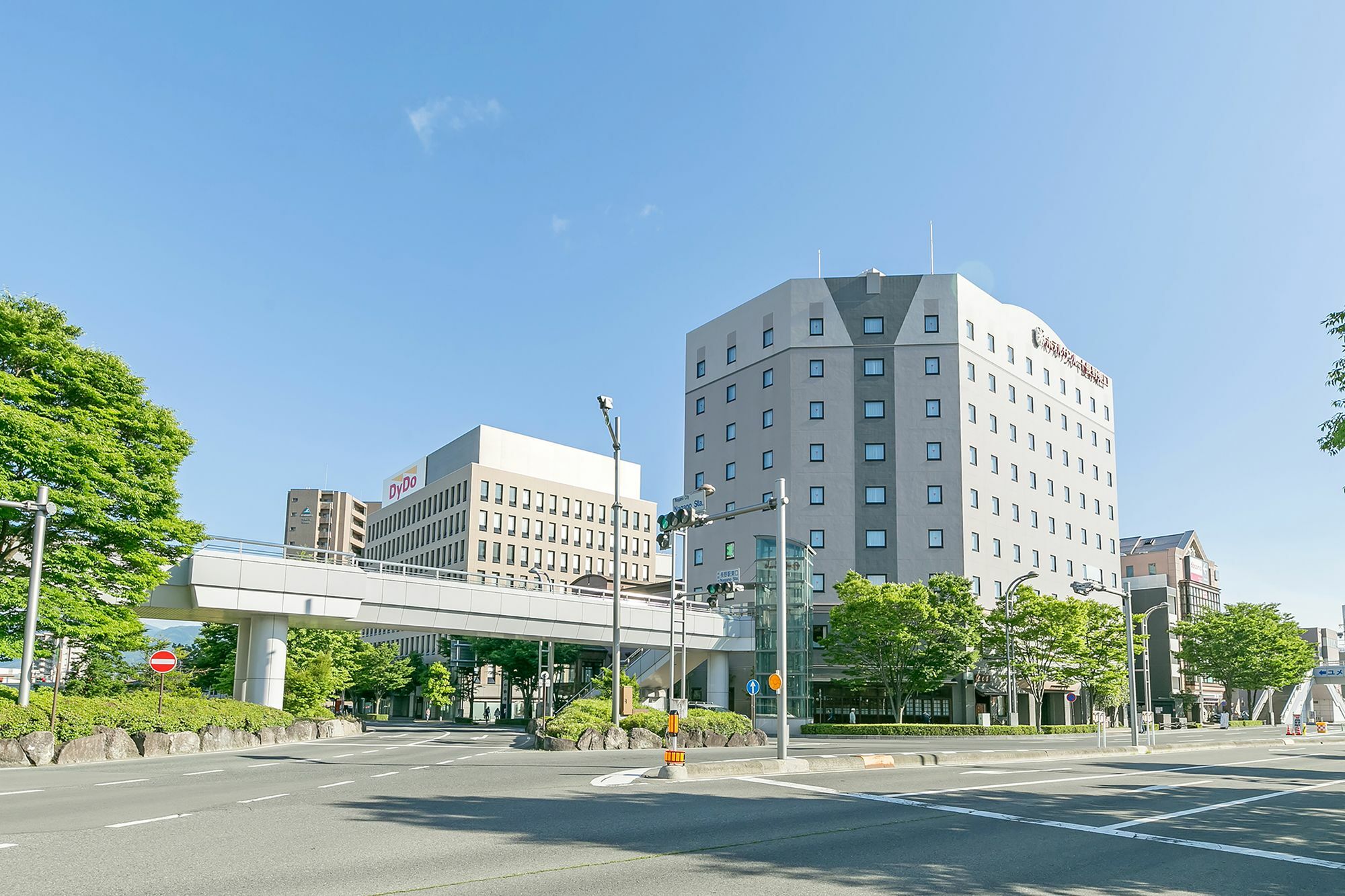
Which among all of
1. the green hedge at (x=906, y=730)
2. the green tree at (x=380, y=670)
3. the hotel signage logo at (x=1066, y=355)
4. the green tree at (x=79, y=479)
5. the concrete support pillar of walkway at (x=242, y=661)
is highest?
the hotel signage logo at (x=1066, y=355)

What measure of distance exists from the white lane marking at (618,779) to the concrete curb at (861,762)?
31 centimetres

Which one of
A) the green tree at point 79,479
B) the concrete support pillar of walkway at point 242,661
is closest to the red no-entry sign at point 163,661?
the green tree at point 79,479

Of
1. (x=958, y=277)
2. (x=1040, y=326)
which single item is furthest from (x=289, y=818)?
(x=1040, y=326)

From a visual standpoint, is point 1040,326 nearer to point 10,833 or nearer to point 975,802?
point 975,802

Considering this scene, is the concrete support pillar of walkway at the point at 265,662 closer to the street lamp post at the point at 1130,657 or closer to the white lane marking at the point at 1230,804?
the white lane marking at the point at 1230,804

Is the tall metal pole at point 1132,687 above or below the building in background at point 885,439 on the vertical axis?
below

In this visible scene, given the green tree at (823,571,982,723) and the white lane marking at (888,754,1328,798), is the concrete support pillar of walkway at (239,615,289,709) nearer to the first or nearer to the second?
the white lane marking at (888,754,1328,798)

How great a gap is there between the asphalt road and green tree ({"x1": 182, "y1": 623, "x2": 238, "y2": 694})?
1401 inches

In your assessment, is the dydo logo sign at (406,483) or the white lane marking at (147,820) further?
the dydo logo sign at (406,483)

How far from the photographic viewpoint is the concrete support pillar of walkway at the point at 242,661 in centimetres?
3931

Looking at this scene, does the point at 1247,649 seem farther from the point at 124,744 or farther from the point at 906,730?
the point at 124,744

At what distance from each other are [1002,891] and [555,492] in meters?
113

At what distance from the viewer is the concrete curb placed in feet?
70.9

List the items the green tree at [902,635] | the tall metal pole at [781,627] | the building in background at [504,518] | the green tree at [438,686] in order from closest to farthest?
the tall metal pole at [781,627]
the green tree at [902,635]
the green tree at [438,686]
the building in background at [504,518]
